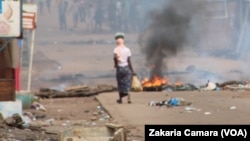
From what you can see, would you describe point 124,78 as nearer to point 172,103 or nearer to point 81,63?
point 172,103

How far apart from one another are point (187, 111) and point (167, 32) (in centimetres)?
1218

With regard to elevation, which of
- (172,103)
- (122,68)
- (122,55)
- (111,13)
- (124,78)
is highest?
(111,13)

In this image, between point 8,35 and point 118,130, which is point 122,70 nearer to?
point 8,35

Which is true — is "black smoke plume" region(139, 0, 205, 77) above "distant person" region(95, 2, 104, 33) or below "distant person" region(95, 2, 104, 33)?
below

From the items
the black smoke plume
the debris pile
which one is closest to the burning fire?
the black smoke plume

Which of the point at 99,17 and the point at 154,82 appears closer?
the point at 154,82

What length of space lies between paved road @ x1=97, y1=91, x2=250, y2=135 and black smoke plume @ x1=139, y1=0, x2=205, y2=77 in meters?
6.12

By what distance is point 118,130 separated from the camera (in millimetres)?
8258

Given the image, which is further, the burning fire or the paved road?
the burning fire

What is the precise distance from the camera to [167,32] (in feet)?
83.6

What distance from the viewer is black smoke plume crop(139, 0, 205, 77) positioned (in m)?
24.8

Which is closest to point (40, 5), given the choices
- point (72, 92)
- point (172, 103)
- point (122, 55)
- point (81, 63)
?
point (81, 63)

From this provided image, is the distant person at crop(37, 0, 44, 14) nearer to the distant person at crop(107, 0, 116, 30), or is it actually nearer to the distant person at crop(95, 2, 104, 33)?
the distant person at crop(95, 2, 104, 33)

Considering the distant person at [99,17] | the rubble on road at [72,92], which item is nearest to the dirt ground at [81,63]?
the distant person at [99,17]
